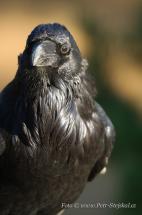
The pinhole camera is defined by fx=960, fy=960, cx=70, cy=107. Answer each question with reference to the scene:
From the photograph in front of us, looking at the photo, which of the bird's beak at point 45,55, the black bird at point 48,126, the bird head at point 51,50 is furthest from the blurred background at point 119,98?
the bird's beak at point 45,55

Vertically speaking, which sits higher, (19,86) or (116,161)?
(19,86)

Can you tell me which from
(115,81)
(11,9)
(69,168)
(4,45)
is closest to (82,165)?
(69,168)

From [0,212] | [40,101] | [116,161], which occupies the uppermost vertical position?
[40,101]

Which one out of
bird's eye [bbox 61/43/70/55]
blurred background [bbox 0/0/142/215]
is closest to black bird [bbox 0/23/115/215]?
bird's eye [bbox 61/43/70/55]

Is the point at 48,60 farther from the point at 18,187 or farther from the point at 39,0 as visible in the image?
the point at 39,0

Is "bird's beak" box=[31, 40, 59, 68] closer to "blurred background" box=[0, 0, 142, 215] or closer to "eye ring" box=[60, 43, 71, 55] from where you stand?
"eye ring" box=[60, 43, 71, 55]

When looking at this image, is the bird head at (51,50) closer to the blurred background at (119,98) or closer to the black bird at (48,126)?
the black bird at (48,126)

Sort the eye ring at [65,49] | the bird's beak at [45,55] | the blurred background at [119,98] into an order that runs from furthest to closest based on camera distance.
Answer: the blurred background at [119,98] → the eye ring at [65,49] → the bird's beak at [45,55]

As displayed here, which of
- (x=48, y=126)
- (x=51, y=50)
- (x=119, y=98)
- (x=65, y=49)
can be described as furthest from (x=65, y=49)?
(x=119, y=98)
